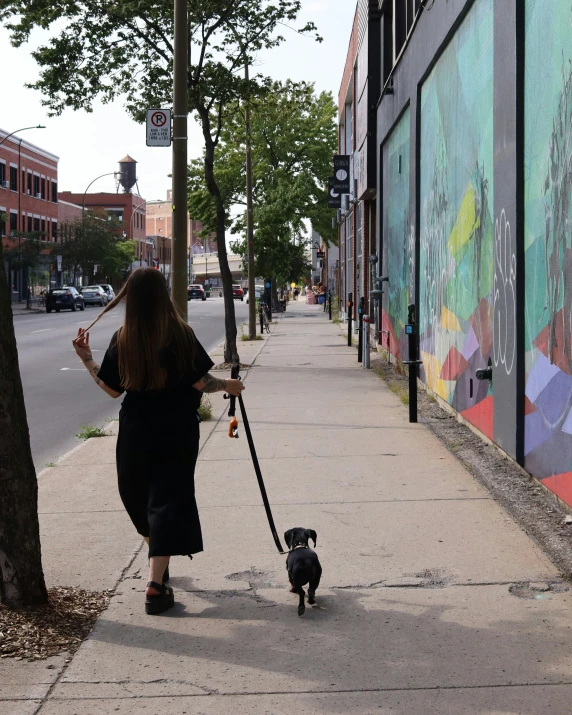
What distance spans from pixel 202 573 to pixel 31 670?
5.10ft

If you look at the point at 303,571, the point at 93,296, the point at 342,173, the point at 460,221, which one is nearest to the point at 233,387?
the point at 303,571

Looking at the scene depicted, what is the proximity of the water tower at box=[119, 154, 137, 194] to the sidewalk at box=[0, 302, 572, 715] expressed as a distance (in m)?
140

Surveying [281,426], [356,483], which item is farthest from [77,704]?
[281,426]

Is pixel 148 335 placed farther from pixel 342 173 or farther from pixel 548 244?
pixel 342 173

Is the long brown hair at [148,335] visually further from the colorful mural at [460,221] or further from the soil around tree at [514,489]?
the colorful mural at [460,221]

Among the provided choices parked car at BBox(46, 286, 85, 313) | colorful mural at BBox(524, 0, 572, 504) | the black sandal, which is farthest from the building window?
the black sandal

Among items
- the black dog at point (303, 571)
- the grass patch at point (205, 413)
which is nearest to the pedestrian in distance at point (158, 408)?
the black dog at point (303, 571)

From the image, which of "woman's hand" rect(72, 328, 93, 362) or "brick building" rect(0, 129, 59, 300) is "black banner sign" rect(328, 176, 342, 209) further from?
"brick building" rect(0, 129, 59, 300)

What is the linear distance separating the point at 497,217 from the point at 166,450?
15.5 ft

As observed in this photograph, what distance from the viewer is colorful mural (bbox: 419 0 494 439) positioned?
9.62 m

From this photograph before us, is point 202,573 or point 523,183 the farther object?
point 523,183

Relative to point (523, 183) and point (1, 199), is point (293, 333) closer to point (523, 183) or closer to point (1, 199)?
point (523, 183)

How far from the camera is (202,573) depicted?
5801 mm

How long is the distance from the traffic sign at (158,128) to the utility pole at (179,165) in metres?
0.09
